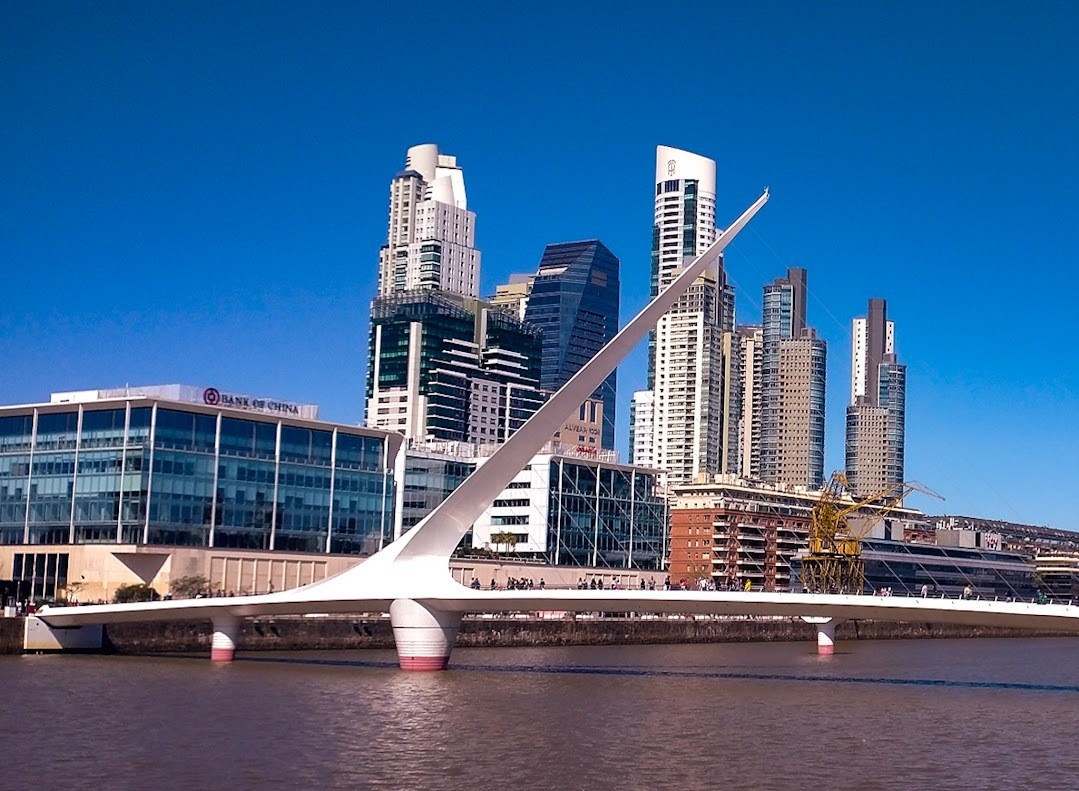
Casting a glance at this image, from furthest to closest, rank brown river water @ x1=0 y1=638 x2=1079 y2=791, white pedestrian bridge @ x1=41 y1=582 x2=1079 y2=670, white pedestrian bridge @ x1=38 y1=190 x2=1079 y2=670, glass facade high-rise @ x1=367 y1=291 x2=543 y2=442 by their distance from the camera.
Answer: glass facade high-rise @ x1=367 y1=291 x2=543 y2=442
white pedestrian bridge @ x1=38 y1=190 x2=1079 y2=670
white pedestrian bridge @ x1=41 y1=582 x2=1079 y2=670
brown river water @ x1=0 y1=638 x2=1079 y2=791

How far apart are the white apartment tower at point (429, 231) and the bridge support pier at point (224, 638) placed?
138 metres

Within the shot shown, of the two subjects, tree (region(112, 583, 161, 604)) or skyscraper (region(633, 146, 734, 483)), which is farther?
skyscraper (region(633, 146, 734, 483))

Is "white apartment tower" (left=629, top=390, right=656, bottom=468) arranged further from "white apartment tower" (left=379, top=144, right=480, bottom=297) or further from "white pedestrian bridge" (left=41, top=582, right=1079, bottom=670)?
"white pedestrian bridge" (left=41, top=582, right=1079, bottom=670)

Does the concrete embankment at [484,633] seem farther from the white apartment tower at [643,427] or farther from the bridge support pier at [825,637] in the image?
the white apartment tower at [643,427]

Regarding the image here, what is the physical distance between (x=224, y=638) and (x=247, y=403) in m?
20.5

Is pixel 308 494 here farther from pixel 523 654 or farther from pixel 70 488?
pixel 523 654

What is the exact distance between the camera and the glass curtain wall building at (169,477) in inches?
2306

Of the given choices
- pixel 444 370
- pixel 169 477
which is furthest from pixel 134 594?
pixel 444 370

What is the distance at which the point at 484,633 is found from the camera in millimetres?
56094

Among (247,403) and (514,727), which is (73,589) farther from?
(514,727)

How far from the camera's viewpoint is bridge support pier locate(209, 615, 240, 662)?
43562mm

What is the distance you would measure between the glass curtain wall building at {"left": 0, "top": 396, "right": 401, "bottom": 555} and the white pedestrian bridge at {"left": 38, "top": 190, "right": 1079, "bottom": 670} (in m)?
17.7

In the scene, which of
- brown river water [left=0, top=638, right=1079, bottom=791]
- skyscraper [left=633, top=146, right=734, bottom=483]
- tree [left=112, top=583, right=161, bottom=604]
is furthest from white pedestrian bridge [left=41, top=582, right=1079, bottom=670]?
Answer: skyscraper [left=633, top=146, right=734, bottom=483]

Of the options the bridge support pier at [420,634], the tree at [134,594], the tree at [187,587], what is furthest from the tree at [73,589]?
the bridge support pier at [420,634]
